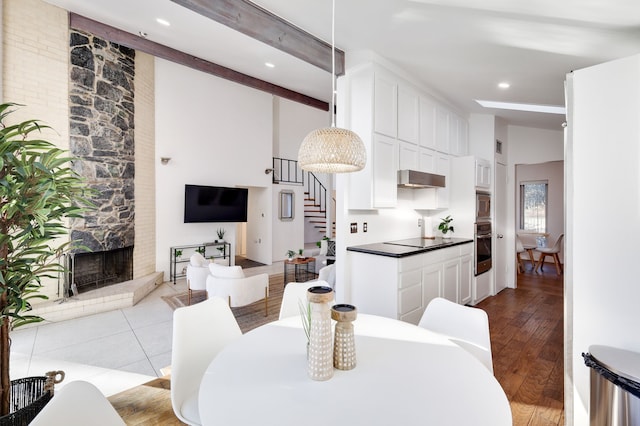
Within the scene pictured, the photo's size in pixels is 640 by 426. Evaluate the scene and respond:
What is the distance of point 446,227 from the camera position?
4.45 metres

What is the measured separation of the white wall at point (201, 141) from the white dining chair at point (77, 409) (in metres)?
5.27

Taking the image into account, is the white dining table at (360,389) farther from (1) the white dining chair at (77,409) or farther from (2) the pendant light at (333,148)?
(2) the pendant light at (333,148)

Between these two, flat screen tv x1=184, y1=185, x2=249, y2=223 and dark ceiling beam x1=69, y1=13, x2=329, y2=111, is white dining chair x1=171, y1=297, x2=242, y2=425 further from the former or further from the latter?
flat screen tv x1=184, y1=185, x2=249, y2=223

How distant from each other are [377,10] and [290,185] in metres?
5.93

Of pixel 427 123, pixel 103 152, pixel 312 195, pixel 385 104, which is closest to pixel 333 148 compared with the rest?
pixel 385 104

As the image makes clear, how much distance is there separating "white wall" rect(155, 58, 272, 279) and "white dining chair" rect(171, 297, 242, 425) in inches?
183

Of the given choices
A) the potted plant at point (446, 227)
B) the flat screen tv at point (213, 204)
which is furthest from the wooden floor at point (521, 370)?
the flat screen tv at point (213, 204)

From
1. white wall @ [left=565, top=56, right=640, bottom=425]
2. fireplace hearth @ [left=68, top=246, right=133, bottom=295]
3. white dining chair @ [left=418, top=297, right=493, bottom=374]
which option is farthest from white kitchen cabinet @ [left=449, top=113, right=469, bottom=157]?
fireplace hearth @ [left=68, top=246, right=133, bottom=295]

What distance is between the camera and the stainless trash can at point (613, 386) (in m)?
1.37

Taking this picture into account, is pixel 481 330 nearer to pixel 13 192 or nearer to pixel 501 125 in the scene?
pixel 13 192

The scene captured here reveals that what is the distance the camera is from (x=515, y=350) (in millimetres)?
2857

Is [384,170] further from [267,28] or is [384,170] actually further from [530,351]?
[530,351]

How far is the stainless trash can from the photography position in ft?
4.48

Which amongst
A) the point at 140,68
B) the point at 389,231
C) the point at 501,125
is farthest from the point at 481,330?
the point at 140,68
